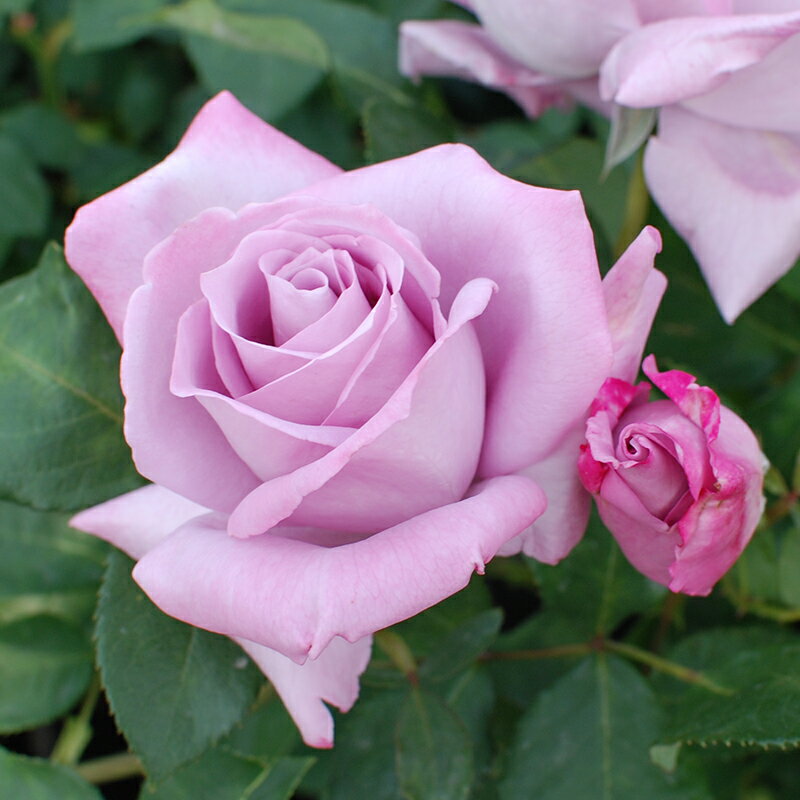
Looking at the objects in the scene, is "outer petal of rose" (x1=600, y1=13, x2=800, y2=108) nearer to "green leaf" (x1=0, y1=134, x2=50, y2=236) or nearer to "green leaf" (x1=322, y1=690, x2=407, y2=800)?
"green leaf" (x1=322, y1=690, x2=407, y2=800)

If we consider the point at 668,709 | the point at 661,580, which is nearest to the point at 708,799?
the point at 668,709

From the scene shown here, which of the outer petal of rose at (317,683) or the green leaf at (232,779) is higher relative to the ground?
the outer petal of rose at (317,683)

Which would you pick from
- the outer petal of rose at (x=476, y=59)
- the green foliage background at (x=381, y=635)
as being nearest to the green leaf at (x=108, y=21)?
the green foliage background at (x=381, y=635)

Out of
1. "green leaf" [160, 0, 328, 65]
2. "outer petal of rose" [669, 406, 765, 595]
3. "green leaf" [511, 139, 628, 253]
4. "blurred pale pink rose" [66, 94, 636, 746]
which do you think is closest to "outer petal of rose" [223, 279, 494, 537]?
"blurred pale pink rose" [66, 94, 636, 746]

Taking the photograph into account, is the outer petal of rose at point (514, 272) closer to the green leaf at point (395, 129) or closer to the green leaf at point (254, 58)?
the green leaf at point (395, 129)

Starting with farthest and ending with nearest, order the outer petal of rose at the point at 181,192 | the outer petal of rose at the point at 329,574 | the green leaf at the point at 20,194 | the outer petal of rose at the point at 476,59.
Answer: the green leaf at the point at 20,194 < the outer petal of rose at the point at 476,59 < the outer petal of rose at the point at 181,192 < the outer petal of rose at the point at 329,574

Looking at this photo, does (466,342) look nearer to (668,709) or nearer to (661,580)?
(661,580)

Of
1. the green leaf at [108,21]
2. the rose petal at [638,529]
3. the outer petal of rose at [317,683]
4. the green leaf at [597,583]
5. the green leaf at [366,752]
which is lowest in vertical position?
the green leaf at [366,752]
